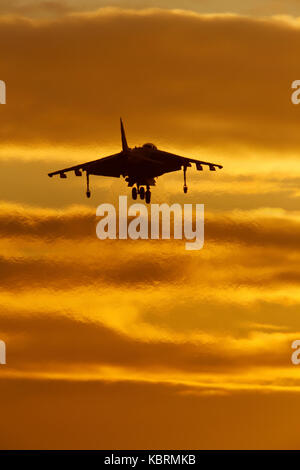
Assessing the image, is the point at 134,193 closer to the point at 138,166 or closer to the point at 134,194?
the point at 134,194

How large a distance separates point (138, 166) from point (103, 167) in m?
5.60

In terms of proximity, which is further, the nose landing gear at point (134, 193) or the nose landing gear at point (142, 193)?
the nose landing gear at point (134, 193)

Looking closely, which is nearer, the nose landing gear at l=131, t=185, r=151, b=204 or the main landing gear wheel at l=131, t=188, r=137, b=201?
the nose landing gear at l=131, t=185, r=151, b=204

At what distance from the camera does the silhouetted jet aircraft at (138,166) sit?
12025 centimetres

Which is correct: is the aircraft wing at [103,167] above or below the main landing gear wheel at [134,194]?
above

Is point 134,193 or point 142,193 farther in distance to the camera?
point 134,193

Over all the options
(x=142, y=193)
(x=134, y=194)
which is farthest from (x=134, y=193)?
(x=142, y=193)

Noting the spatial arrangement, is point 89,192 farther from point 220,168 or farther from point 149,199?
point 220,168

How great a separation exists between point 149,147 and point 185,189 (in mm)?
6276

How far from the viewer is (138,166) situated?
396 feet

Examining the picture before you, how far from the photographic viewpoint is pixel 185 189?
118 metres

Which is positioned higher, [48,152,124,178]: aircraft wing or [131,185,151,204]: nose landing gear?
[48,152,124,178]: aircraft wing

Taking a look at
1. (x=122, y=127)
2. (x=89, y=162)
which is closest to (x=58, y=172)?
(x=89, y=162)

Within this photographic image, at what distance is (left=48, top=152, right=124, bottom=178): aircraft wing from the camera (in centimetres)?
12197
